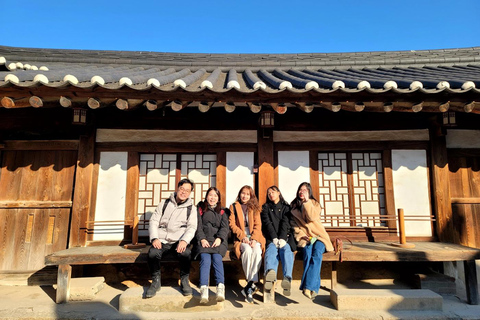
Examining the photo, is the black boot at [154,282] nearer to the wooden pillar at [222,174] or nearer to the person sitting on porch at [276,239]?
the person sitting on porch at [276,239]

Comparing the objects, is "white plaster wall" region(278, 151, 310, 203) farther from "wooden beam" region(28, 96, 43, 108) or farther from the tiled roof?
"wooden beam" region(28, 96, 43, 108)

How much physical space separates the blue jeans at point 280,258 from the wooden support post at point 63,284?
2.96 m

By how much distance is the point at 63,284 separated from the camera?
4.36 meters

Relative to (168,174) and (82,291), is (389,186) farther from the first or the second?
(82,291)

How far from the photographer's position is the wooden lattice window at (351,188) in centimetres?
550

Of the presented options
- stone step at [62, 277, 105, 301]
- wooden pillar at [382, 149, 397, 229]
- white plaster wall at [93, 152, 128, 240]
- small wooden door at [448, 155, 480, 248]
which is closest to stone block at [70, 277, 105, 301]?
stone step at [62, 277, 105, 301]

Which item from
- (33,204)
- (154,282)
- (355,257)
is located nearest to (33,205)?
(33,204)

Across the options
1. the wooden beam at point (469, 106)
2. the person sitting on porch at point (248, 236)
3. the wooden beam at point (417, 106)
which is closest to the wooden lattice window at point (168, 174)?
the person sitting on porch at point (248, 236)

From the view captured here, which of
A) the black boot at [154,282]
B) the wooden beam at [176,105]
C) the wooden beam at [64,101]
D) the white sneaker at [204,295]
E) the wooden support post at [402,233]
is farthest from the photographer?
the wooden support post at [402,233]

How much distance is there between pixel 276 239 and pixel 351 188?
207 centimetres

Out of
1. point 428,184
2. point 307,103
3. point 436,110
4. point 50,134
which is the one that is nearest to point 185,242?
point 307,103

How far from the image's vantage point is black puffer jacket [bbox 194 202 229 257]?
423cm

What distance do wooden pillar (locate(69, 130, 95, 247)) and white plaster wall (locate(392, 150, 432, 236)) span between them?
5.65 m

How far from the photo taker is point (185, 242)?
4156 mm
